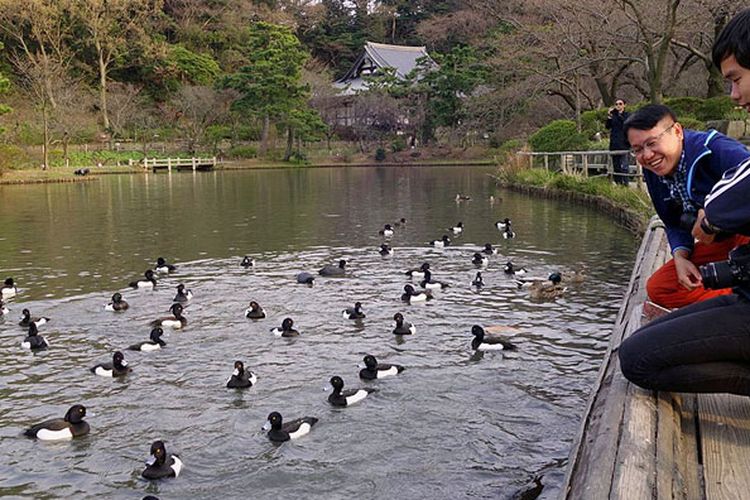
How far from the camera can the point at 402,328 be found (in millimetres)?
9055

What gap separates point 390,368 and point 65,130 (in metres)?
43.5

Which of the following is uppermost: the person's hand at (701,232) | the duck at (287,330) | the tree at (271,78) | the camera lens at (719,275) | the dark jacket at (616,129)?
the tree at (271,78)

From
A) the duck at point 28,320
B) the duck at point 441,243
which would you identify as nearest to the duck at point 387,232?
the duck at point 441,243

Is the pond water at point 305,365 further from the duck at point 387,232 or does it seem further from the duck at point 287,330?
the duck at point 387,232

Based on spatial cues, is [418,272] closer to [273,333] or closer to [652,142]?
[273,333]

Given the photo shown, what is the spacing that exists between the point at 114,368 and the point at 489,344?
4283 mm

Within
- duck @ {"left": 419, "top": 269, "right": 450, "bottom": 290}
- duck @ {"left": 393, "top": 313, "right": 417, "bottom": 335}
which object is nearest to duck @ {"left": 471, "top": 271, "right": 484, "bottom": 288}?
duck @ {"left": 419, "top": 269, "right": 450, "bottom": 290}

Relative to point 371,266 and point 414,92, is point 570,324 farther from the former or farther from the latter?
point 414,92

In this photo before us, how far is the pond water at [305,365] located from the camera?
5512 millimetres

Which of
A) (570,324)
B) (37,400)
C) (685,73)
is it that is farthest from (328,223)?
(685,73)

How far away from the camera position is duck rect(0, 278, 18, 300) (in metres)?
11.2

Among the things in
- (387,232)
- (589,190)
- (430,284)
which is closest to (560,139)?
(589,190)

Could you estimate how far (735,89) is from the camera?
118 inches

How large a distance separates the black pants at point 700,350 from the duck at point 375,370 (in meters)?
4.25
